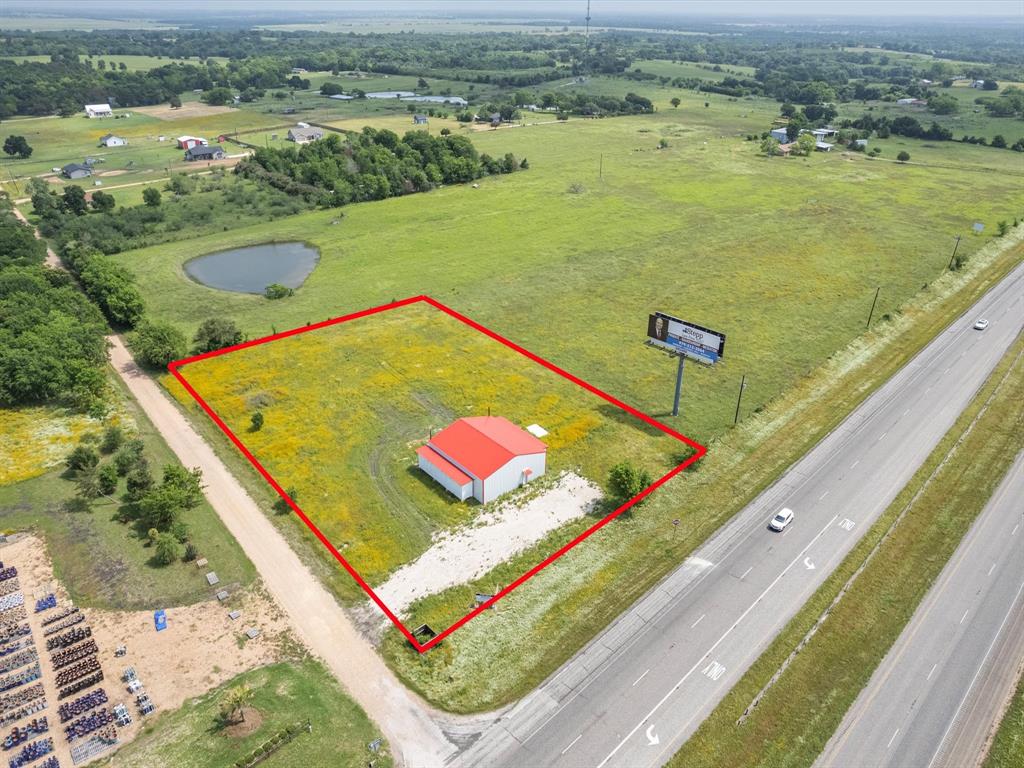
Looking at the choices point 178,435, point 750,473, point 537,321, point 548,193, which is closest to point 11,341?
point 178,435

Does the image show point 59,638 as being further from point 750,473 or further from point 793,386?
point 793,386

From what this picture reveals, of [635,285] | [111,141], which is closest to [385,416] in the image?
[635,285]

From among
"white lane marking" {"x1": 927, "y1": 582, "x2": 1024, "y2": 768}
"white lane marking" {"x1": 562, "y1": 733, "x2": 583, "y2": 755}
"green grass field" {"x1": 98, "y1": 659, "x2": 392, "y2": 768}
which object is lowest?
"white lane marking" {"x1": 927, "y1": 582, "x2": 1024, "y2": 768}

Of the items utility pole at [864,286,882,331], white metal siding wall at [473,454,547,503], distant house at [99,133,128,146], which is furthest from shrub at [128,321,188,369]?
distant house at [99,133,128,146]

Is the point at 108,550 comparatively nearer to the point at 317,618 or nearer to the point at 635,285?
the point at 317,618

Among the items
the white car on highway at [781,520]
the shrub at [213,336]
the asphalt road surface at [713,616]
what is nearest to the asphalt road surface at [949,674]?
the asphalt road surface at [713,616]

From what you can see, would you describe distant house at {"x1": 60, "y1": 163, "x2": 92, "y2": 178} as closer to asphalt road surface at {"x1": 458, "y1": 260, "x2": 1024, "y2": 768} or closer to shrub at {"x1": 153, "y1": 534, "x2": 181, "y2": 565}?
shrub at {"x1": 153, "y1": 534, "x2": 181, "y2": 565}

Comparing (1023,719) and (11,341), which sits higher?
(11,341)
